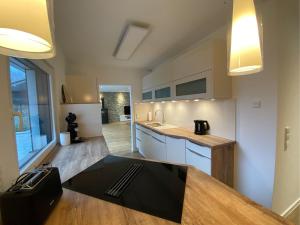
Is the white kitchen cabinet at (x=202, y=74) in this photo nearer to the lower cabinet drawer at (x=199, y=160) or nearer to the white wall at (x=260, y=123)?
the white wall at (x=260, y=123)

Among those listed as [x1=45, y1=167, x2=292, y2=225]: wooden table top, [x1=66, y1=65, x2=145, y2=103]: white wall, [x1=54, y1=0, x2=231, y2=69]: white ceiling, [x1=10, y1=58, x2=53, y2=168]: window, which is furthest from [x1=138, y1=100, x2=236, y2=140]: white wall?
[x1=10, y1=58, x2=53, y2=168]: window

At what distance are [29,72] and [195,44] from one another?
8.17 ft

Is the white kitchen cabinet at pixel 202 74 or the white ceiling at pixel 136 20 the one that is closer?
the white ceiling at pixel 136 20

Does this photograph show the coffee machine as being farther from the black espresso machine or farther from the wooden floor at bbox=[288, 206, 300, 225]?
the black espresso machine

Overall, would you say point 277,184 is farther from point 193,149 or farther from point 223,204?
point 223,204

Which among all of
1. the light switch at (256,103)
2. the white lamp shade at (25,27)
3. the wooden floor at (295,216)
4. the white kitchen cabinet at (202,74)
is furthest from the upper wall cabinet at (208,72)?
the white lamp shade at (25,27)

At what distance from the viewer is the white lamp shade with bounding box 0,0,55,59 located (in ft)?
1.42

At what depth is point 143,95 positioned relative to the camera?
173 inches

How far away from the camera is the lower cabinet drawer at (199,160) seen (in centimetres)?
191

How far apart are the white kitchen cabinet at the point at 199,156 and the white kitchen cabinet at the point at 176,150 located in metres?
0.12

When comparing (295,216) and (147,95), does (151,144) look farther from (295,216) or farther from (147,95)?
(295,216)

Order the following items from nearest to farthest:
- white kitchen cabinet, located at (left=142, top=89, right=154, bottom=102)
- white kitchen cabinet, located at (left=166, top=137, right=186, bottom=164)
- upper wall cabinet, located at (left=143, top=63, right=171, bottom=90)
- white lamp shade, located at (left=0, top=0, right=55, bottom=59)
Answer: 1. white lamp shade, located at (left=0, top=0, right=55, bottom=59)
2. white kitchen cabinet, located at (left=166, top=137, right=186, bottom=164)
3. upper wall cabinet, located at (left=143, top=63, right=171, bottom=90)
4. white kitchen cabinet, located at (left=142, top=89, right=154, bottom=102)

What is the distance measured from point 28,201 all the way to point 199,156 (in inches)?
73.2

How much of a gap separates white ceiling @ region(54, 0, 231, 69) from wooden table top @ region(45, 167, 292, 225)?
1790mm
